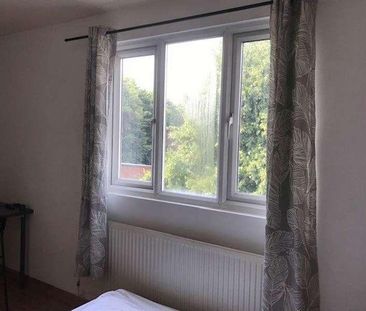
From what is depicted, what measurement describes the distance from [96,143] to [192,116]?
2.56ft

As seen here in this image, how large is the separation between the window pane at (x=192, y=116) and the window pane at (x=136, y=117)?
186 mm

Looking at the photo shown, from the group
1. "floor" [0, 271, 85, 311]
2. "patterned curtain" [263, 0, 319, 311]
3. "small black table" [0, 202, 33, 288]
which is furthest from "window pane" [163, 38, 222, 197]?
"small black table" [0, 202, 33, 288]

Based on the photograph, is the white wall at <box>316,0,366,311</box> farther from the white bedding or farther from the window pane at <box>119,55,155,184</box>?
the window pane at <box>119,55,155,184</box>

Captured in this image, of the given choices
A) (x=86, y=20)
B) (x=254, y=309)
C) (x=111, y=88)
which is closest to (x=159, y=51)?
(x=111, y=88)

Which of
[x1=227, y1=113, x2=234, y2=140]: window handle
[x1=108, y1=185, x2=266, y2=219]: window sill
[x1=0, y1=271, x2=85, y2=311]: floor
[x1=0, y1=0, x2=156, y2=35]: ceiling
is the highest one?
[x1=0, y1=0, x2=156, y2=35]: ceiling

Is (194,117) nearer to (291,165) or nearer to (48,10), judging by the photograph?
(291,165)

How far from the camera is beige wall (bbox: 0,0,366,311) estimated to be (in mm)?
1906

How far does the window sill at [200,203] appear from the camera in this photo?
228cm

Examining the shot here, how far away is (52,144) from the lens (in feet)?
10.7

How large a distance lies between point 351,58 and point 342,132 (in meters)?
0.41

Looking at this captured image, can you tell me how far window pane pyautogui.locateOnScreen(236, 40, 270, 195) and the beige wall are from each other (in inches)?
9.0

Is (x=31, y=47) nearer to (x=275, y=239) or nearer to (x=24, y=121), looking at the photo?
(x=24, y=121)

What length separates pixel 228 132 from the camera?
2.38 meters

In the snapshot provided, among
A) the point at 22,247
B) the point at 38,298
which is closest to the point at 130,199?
the point at 38,298
